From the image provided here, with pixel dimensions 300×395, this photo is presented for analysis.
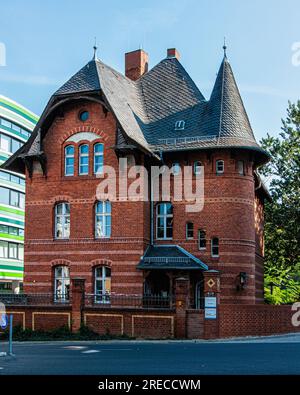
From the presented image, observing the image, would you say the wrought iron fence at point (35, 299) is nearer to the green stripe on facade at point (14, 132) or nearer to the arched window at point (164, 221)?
the arched window at point (164, 221)

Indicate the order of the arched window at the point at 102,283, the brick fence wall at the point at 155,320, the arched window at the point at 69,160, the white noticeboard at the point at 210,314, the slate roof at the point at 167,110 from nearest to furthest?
the white noticeboard at the point at 210,314
the brick fence wall at the point at 155,320
the arched window at the point at 102,283
the slate roof at the point at 167,110
the arched window at the point at 69,160

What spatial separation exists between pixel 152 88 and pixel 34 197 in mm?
8988

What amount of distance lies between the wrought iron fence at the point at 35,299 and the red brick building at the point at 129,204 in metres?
0.46

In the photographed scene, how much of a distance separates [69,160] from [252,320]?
1126 centimetres

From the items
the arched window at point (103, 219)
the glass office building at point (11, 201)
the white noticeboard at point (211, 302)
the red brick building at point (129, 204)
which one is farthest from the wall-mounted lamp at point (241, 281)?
the glass office building at point (11, 201)

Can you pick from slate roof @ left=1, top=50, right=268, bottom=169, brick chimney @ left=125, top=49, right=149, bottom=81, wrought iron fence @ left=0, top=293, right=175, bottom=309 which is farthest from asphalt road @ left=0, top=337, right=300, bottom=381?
brick chimney @ left=125, top=49, right=149, bottom=81

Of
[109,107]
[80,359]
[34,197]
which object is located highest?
[109,107]

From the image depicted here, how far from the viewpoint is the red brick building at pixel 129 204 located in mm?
29453

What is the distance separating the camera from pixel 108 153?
1189 inches

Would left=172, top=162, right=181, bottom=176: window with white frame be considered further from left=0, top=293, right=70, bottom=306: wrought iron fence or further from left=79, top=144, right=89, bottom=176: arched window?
left=0, top=293, right=70, bottom=306: wrought iron fence

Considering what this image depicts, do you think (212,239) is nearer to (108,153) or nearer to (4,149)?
(108,153)

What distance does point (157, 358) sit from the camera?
1784cm
